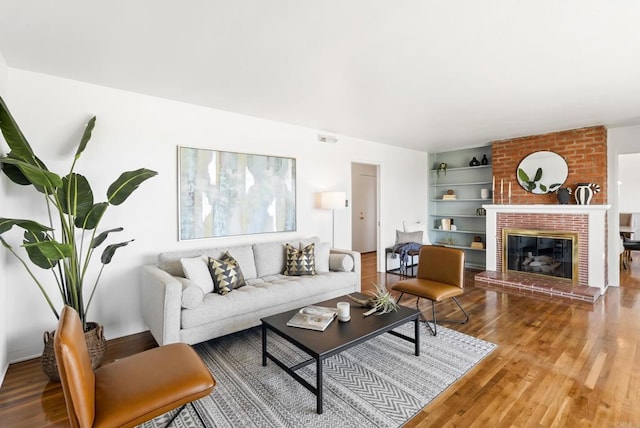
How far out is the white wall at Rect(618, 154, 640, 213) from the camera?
26.0ft

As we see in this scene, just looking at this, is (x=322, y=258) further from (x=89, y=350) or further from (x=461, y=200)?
(x=461, y=200)

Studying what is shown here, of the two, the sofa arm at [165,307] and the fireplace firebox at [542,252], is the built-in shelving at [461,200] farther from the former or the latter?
the sofa arm at [165,307]

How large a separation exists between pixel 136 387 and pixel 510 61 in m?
3.30

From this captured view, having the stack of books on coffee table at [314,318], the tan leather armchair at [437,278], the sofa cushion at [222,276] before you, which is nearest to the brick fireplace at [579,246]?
the tan leather armchair at [437,278]

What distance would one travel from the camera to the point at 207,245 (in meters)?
3.68

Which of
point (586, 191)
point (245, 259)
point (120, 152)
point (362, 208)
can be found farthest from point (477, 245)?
point (120, 152)

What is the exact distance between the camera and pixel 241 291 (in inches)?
120

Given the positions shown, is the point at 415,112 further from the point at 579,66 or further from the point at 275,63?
the point at 275,63

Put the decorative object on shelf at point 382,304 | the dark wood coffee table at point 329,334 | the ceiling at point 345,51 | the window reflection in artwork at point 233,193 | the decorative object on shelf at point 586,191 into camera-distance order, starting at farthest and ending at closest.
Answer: the decorative object on shelf at point 586,191 < the window reflection in artwork at point 233,193 < the decorative object on shelf at point 382,304 < the dark wood coffee table at point 329,334 < the ceiling at point 345,51

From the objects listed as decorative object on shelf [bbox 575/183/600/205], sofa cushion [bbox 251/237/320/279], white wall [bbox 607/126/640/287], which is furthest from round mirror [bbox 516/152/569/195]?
sofa cushion [bbox 251/237/320/279]

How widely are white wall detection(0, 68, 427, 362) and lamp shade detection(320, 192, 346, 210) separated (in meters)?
0.37

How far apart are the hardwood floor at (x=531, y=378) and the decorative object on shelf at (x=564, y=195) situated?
5.59 ft

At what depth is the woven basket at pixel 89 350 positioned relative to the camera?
235cm

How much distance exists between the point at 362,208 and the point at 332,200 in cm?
401
